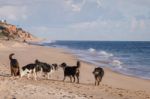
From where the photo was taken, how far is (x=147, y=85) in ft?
72.7

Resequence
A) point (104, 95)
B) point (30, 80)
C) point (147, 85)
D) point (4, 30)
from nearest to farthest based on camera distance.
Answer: point (104, 95)
point (30, 80)
point (147, 85)
point (4, 30)

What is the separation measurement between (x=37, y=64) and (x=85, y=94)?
5.09 meters

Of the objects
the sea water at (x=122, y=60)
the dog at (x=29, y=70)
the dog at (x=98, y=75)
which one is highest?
the dog at (x=29, y=70)

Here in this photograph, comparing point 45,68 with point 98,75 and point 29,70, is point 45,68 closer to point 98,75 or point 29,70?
point 29,70

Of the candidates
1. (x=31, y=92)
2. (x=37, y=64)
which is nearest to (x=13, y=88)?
(x=31, y=92)

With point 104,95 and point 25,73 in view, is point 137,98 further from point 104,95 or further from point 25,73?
point 25,73

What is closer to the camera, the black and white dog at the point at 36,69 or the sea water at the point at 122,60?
the black and white dog at the point at 36,69

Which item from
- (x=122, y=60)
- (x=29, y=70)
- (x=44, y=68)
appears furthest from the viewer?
(x=122, y=60)

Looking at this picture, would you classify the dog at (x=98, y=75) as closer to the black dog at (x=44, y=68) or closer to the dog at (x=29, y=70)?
the black dog at (x=44, y=68)

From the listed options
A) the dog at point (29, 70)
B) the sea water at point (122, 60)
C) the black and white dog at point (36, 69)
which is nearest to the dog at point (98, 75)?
the black and white dog at point (36, 69)

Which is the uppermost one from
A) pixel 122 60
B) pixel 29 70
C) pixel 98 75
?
pixel 29 70

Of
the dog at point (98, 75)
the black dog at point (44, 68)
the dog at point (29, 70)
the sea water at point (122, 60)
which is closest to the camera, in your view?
→ the dog at point (29, 70)

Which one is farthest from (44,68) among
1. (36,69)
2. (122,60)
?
(122,60)

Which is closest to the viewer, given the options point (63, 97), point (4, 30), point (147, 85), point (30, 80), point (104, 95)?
point (63, 97)
